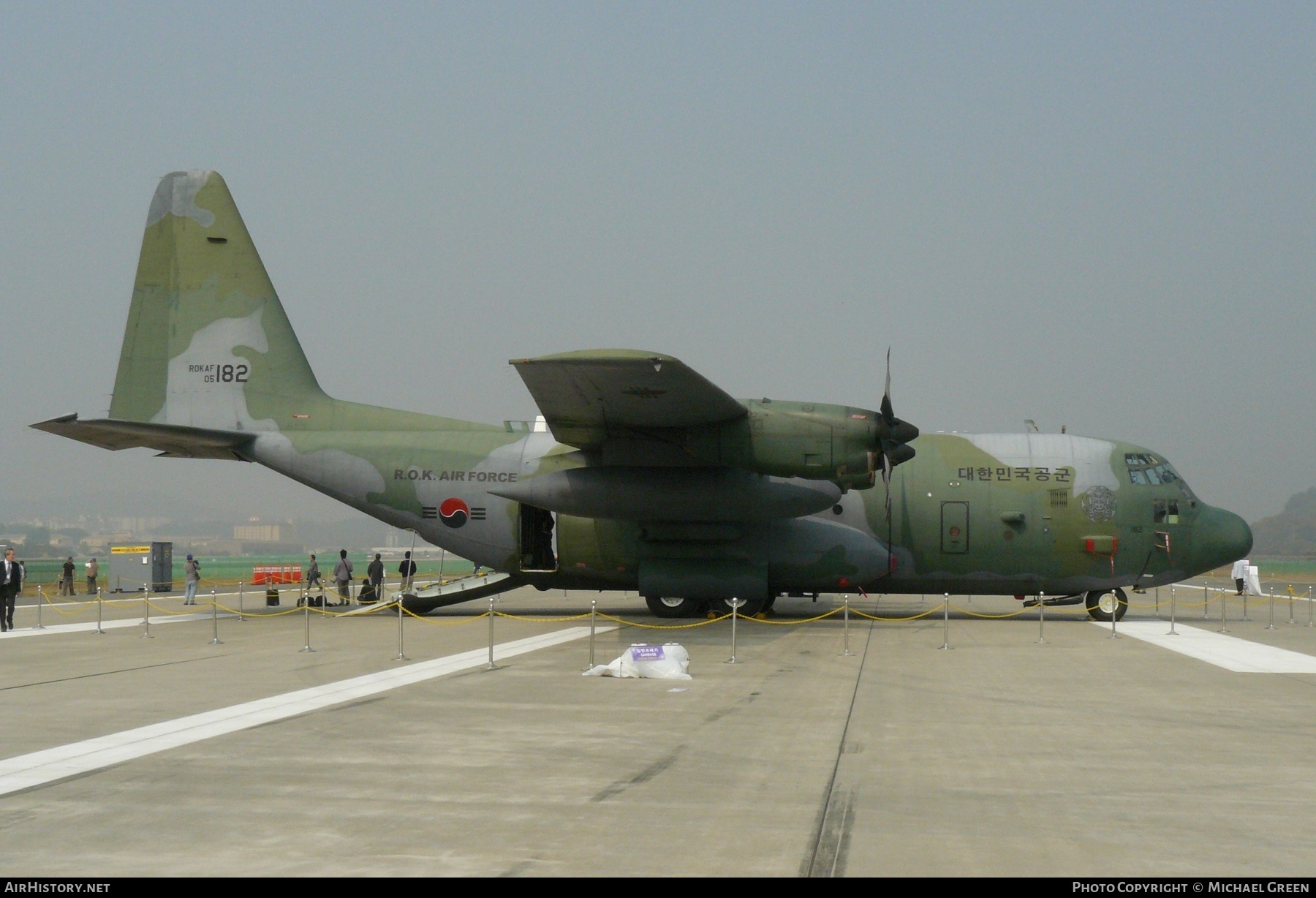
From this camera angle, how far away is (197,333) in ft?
80.9

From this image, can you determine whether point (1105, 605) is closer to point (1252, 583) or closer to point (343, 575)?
point (343, 575)

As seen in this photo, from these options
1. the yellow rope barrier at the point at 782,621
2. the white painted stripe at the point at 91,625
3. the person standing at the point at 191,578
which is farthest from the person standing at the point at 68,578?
the yellow rope barrier at the point at 782,621

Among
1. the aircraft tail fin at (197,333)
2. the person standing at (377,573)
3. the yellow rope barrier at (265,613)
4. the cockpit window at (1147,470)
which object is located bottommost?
the yellow rope barrier at (265,613)

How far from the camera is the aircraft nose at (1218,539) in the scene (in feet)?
74.3

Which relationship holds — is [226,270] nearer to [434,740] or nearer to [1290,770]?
[434,740]

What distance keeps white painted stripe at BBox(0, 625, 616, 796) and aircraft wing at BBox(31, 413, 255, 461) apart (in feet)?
34.4

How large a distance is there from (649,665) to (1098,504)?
41.2 feet

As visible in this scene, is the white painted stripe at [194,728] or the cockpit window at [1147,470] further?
the cockpit window at [1147,470]

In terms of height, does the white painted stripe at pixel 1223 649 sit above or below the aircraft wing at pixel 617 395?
below

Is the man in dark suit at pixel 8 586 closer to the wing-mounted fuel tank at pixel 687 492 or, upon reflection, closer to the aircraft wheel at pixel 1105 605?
the wing-mounted fuel tank at pixel 687 492

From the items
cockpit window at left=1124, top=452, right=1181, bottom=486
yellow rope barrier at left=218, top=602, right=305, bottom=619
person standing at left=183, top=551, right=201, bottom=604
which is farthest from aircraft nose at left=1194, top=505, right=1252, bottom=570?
person standing at left=183, top=551, right=201, bottom=604

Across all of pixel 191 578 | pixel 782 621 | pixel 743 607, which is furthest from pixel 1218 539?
pixel 191 578

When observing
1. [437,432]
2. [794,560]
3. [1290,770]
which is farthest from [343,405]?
[1290,770]

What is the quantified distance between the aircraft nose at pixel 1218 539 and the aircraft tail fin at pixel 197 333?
1925cm
